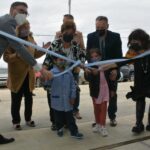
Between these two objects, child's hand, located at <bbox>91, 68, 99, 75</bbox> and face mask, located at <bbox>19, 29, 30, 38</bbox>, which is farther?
face mask, located at <bbox>19, 29, 30, 38</bbox>

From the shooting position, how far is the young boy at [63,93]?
530 centimetres

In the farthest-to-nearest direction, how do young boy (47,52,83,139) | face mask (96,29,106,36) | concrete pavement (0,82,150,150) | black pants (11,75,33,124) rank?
face mask (96,29,106,36)
black pants (11,75,33,124)
young boy (47,52,83,139)
concrete pavement (0,82,150,150)

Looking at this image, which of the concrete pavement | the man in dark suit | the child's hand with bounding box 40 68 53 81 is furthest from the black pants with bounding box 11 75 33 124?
the man in dark suit

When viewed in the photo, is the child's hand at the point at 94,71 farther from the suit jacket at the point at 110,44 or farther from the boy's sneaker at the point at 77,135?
the boy's sneaker at the point at 77,135

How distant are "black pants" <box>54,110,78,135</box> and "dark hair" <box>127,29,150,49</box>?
1.33 m

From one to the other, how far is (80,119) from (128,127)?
44.5 inches

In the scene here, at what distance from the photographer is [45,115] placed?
7.26 metres

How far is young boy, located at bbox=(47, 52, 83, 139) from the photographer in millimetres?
5301

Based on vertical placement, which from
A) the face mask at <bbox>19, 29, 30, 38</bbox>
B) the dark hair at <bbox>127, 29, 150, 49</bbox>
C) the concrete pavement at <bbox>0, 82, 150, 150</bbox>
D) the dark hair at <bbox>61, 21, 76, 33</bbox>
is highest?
the dark hair at <bbox>61, 21, 76, 33</bbox>

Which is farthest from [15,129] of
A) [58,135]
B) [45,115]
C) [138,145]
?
[138,145]

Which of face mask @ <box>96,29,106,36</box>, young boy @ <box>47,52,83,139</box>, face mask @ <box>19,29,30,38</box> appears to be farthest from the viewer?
face mask @ <box>96,29,106,36</box>

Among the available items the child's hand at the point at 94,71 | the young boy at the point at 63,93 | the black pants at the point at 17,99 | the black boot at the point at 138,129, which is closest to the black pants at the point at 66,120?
the young boy at the point at 63,93

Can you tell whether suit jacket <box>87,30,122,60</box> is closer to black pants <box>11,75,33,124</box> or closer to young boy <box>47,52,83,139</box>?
young boy <box>47,52,83,139</box>

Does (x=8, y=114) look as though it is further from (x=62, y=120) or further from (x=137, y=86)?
(x=137, y=86)
